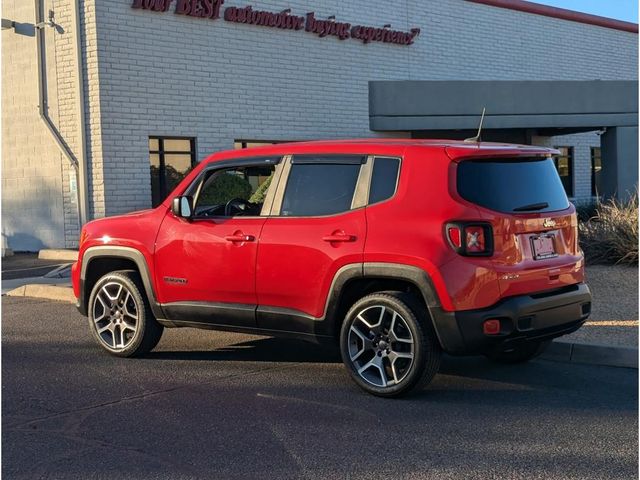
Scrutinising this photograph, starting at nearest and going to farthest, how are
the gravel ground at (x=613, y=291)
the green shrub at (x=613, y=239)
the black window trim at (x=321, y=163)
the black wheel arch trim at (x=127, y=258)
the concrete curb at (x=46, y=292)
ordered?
the black window trim at (x=321, y=163) < the black wheel arch trim at (x=127, y=258) < the gravel ground at (x=613, y=291) < the green shrub at (x=613, y=239) < the concrete curb at (x=46, y=292)

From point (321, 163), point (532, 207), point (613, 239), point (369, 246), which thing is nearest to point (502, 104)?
point (613, 239)

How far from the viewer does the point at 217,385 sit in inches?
251

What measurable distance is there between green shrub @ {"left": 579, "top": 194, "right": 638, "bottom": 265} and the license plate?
5518 mm

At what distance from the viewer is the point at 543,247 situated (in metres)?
5.93

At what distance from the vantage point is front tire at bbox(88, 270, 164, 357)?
23.8 feet

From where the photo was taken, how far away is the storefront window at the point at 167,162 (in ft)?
56.0

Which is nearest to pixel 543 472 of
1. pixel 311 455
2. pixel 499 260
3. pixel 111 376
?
pixel 311 455

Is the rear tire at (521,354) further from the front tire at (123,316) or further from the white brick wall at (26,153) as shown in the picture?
the white brick wall at (26,153)

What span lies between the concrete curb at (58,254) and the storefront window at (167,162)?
6.78 ft

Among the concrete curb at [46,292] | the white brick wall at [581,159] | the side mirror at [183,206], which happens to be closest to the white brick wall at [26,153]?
the concrete curb at [46,292]

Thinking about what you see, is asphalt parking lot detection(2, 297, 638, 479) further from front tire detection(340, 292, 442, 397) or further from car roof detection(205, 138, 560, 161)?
car roof detection(205, 138, 560, 161)

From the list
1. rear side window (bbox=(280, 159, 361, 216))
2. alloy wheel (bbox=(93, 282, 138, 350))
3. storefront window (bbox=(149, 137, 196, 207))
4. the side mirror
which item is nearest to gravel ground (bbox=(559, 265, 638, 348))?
rear side window (bbox=(280, 159, 361, 216))

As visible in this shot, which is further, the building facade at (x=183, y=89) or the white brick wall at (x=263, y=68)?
the white brick wall at (x=263, y=68)

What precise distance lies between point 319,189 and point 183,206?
1.26 m
